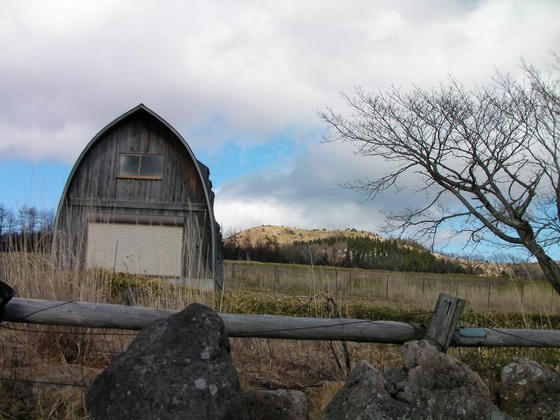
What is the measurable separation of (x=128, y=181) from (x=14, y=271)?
1376 cm

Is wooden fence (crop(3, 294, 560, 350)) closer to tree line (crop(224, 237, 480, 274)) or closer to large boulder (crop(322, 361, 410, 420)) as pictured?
large boulder (crop(322, 361, 410, 420))


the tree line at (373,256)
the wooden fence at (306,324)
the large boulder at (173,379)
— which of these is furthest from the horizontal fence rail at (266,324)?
the tree line at (373,256)

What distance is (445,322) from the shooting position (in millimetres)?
4344

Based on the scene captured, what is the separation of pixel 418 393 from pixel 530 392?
90cm

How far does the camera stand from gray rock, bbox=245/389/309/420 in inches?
150

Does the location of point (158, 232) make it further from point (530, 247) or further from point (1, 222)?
point (1, 222)

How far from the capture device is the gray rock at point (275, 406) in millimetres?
3814

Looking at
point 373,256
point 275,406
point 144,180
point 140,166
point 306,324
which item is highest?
point 140,166

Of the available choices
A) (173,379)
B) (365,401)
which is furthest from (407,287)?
(173,379)

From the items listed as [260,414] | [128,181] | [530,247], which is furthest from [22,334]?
[128,181]

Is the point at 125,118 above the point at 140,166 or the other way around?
above

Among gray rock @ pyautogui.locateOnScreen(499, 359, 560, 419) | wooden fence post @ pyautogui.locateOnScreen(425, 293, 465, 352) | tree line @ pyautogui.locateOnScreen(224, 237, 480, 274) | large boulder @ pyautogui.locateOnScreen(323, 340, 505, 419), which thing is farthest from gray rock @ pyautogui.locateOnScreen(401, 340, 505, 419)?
tree line @ pyautogui.locateOnScreen(224, 237, 480, 274)

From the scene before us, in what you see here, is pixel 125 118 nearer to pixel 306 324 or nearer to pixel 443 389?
pixel 306 324

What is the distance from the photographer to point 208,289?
6711mm
